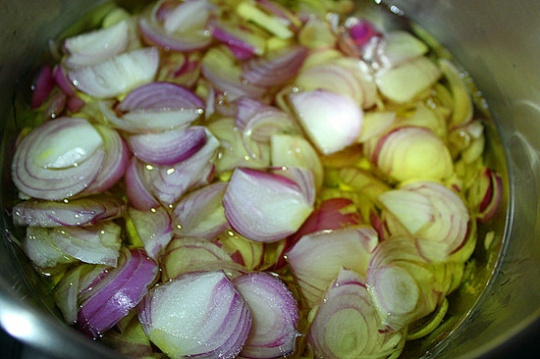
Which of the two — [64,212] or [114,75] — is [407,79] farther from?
[64,212]

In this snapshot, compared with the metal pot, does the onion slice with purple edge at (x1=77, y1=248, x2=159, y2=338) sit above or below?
below

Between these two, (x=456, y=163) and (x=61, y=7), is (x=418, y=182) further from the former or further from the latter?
(x=61, y=7)

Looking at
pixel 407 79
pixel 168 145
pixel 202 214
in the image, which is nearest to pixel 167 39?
pixel 168 145

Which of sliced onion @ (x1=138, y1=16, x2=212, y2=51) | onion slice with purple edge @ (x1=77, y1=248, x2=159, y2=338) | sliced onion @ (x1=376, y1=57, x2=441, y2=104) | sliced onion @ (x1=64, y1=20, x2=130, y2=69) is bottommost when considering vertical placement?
onion slice with purple edge @ (x1=77, y1=248, x2=159, y2=338)

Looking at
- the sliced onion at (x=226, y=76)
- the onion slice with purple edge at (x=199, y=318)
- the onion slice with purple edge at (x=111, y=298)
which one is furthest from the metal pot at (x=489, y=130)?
the sliced onion at (x=226, y=76)

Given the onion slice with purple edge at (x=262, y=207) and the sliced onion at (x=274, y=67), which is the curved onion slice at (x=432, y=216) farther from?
the sliced onion at (x=274, y=67)

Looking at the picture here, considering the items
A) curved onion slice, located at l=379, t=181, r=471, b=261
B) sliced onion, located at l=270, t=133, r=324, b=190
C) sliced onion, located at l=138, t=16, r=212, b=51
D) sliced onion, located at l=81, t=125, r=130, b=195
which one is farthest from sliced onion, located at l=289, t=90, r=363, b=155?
sliced onion, located at l=81, t=125, r=130, b=195

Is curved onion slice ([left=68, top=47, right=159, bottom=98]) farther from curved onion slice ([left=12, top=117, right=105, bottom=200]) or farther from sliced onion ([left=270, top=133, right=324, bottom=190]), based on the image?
sliced onion ([left=270, top=133, right=324, bottom=190])
